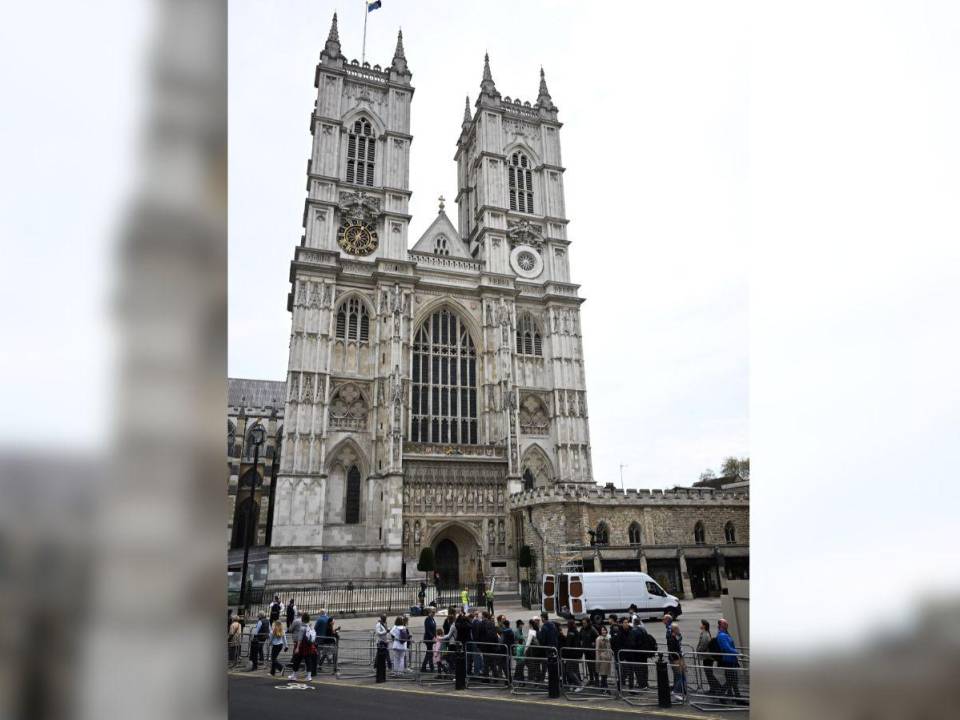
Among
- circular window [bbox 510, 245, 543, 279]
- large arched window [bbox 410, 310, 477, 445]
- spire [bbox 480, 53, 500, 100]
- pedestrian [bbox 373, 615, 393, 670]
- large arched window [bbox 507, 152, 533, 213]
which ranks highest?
spire [bbox 480, 53, 500, 100]

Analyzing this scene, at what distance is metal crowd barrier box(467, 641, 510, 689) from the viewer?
33.3 feet

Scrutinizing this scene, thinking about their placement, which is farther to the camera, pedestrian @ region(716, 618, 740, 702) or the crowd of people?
the crowd of people

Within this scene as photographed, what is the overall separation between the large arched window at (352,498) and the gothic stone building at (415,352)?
0.10m

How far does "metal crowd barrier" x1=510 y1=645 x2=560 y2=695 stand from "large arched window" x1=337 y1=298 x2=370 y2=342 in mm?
24319

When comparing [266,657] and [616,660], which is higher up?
[616,660]

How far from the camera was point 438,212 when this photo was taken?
38.2m

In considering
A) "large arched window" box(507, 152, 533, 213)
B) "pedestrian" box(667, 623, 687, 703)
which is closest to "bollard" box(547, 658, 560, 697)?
"pedestrian" box(667, 623, 687, 703)

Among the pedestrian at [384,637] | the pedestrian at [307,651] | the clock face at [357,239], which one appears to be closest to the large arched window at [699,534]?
the pedestrian at [384,637]

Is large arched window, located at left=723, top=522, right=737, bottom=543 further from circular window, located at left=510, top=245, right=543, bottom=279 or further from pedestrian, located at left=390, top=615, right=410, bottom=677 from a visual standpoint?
pedestrian, located at left=390, top=615, right=410, bottom=677

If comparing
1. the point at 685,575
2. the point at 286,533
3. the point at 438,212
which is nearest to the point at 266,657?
the point at 286,533

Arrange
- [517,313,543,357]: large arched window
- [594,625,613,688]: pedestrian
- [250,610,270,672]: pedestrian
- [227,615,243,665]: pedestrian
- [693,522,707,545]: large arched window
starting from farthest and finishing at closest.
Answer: [517,313,543,357]: large arched window, [693,522,707,545]: large arched window, [250,610,270,672]: pedestrian, [227,615,243,665]: pedestrian, [594,625,613,688]: pedestrian
